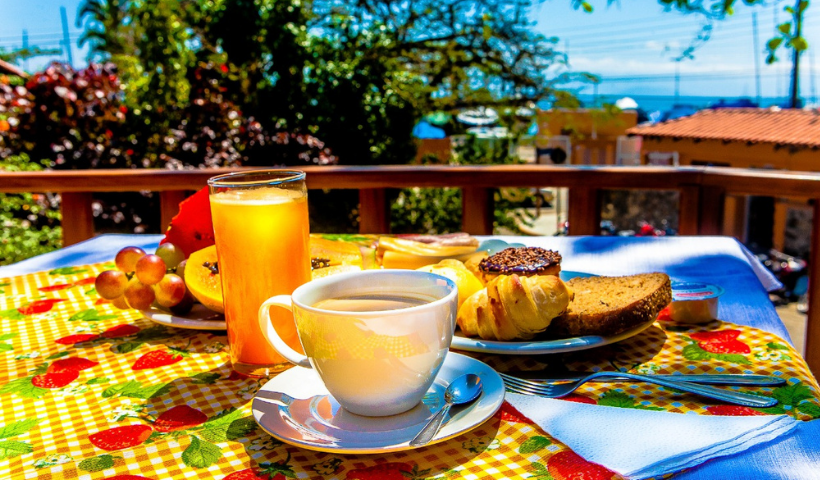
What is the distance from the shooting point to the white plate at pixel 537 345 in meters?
0.77

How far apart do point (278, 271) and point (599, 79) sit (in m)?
5.51

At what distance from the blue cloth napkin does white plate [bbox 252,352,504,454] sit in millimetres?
71

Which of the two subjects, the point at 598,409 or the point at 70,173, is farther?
the point at 70,173

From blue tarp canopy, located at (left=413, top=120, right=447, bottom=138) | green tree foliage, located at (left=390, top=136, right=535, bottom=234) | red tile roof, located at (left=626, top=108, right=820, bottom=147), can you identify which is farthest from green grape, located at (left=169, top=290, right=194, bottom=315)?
red tile roof, located at (left=626, top=108, right=820, bottom=147)

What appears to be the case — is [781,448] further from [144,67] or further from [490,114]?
[144,67]

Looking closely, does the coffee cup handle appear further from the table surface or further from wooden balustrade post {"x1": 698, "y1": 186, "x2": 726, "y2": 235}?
wooden balustrade post {"x1": 698, "y1": 186, "x2": 726, "y2": 235}

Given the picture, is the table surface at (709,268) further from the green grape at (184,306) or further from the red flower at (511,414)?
the green grape at (184,306)

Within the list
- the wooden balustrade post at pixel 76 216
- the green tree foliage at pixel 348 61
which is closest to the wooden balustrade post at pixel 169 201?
the wooden balustrade post at pixel 76 216

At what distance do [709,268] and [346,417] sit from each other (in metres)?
0.90

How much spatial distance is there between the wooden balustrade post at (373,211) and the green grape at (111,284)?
1544mm

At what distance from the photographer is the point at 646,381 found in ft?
2.27

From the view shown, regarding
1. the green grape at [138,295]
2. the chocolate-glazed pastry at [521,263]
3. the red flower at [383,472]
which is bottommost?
the red flower at [383,472]

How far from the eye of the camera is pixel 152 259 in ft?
3.10

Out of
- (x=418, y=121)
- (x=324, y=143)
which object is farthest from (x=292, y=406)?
(x=418, y=121)
